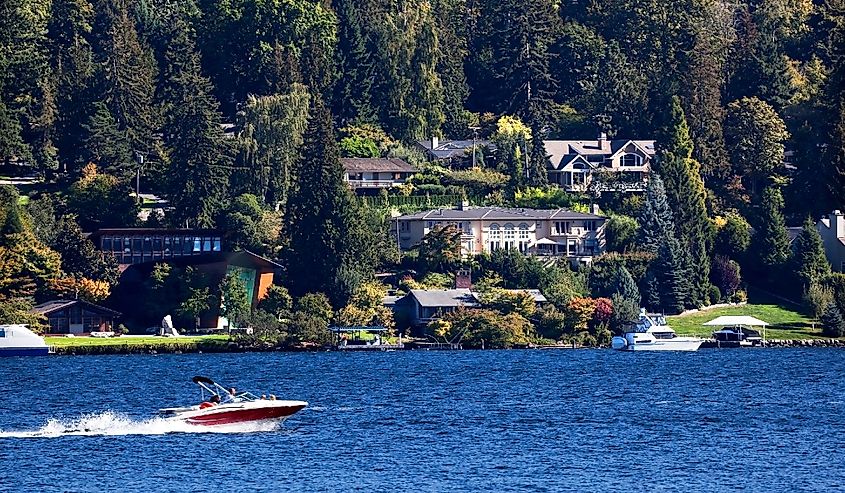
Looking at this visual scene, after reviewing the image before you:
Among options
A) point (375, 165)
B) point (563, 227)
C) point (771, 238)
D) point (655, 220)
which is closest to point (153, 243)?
point (375, 165)

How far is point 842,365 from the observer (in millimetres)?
117188

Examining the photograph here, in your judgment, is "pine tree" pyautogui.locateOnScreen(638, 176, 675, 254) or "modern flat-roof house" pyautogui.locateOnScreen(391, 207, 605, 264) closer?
"pine tree" pyautogui.locateOnScreen(638, 176, 675, 254)

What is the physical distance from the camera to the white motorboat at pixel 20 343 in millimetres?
127938

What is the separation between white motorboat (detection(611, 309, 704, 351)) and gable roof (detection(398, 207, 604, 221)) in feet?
70.5

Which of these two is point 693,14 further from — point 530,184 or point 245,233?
point 245,233

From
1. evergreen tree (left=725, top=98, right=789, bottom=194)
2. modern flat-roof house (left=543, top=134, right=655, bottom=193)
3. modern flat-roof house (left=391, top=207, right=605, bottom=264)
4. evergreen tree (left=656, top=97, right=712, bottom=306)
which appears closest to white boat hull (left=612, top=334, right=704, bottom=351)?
evergreen tree (left=656, top=97, right=712, bottom=306)

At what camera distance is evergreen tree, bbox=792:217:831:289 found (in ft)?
481

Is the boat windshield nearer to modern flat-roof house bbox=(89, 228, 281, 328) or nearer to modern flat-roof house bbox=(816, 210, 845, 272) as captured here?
modern flat-roof house bbox=(816, 210, 845, 272)

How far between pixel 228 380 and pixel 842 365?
3592 cm

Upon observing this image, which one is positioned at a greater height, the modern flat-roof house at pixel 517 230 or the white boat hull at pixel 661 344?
the modern flat-roof house at pixel 517 230

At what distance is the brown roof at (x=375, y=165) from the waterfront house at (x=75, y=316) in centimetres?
3417

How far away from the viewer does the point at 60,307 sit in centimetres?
13500

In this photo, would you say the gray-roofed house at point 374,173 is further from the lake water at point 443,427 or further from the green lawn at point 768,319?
the lake water at point 443,427

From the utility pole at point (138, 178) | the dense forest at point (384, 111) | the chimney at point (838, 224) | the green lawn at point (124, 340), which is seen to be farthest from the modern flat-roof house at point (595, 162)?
the green lawn at point (124, 340)
